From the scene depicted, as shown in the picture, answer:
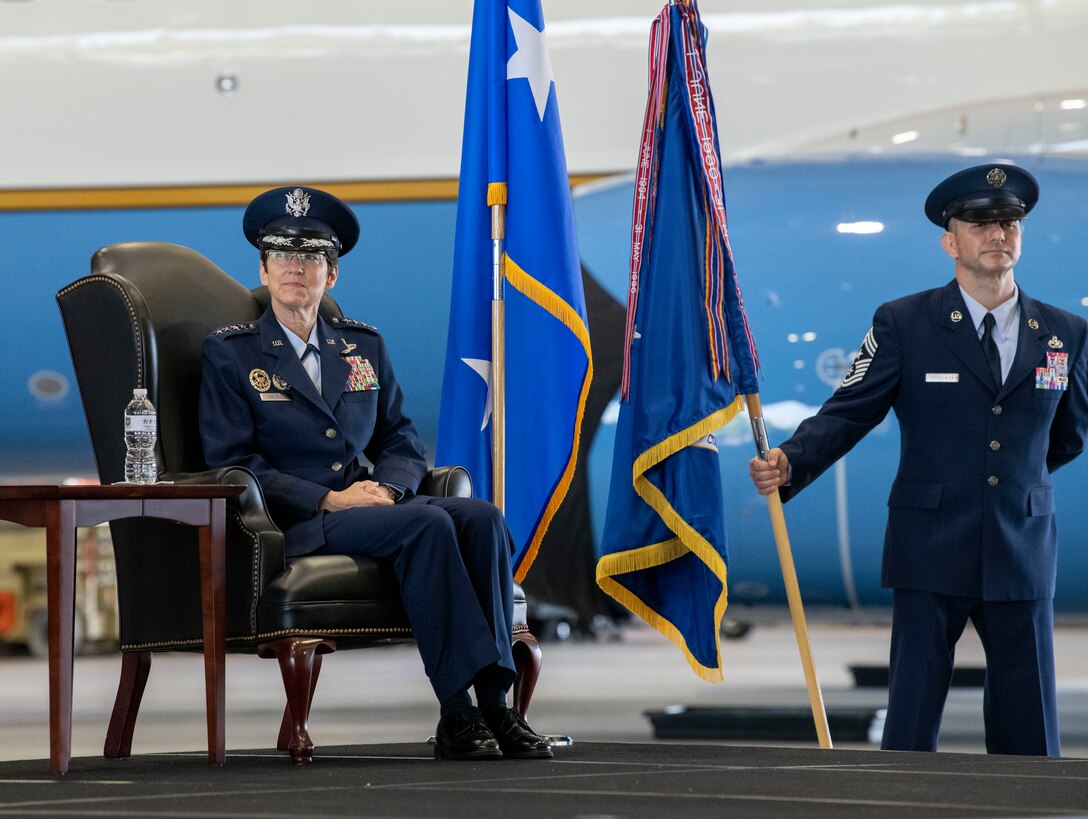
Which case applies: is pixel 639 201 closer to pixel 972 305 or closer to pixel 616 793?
pixel 972 305

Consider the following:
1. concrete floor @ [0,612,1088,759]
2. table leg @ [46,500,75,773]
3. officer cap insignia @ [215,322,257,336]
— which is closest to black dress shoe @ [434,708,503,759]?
table leg @ [46,500,75,773]

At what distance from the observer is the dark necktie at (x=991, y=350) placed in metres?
3.20

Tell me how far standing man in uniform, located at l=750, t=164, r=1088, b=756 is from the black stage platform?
0.24 metres

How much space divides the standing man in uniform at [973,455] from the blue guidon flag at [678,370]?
26cm

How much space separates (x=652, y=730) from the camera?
210 inches

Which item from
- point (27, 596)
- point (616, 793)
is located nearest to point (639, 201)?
point (616, 793)

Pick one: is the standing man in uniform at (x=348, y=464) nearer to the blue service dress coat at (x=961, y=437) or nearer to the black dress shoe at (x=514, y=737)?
the black dress shoe at (x=514, y=737)

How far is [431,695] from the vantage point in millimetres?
7801

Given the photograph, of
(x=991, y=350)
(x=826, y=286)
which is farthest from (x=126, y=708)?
(x=826, y=286)

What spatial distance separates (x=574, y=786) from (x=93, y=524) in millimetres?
1035

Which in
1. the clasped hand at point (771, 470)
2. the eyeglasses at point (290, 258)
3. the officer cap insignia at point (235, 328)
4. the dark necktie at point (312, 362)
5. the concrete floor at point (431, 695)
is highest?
the eyeglasses at point (290, 258)

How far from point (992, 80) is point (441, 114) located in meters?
2.10

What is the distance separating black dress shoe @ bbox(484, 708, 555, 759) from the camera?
2885 millimetres

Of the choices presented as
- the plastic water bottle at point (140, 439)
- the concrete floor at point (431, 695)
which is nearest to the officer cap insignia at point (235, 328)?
the plastic water bottle at point (140, 439)
